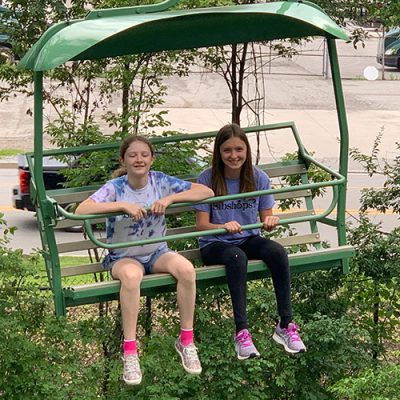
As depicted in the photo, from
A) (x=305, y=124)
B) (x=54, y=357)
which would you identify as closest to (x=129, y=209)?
(x=54, y=357)

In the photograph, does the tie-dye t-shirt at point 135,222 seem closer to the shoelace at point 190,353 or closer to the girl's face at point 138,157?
the girl's face at point 138,157

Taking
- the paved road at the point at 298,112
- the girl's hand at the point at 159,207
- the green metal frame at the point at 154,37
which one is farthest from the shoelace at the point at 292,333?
the paved road at the point at 298,112

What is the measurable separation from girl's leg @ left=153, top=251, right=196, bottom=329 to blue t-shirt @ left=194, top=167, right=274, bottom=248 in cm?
37

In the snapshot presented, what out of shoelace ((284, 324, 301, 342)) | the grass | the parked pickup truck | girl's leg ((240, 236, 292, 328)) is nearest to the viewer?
girl's leg ((240, 236, 292, 328))

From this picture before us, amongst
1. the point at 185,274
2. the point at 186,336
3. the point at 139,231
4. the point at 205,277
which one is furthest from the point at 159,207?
the point at 186,336

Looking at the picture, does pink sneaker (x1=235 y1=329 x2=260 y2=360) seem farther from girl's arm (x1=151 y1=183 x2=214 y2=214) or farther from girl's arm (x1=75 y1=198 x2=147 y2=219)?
girl's arm (x1=75 y1=198 x2=147 y2=219)

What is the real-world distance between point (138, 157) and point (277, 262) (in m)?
0.97

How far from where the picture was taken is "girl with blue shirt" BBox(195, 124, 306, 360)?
5930 mm

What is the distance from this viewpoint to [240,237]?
6129mm

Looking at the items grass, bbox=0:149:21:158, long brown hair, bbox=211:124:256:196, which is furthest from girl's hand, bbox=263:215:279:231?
grass, bbox=0:149:21:158

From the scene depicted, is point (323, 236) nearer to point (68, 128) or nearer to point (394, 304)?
point (394, 304)

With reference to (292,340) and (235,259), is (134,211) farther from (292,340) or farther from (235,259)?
(292,340)

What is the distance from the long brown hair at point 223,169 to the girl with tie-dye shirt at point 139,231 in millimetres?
209

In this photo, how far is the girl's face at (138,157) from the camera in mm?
5738
